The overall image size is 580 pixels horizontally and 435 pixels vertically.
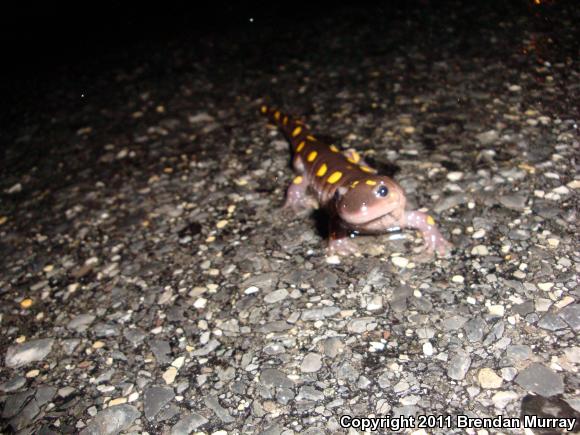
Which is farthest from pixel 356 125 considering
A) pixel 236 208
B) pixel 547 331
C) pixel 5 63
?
pixel 5 63

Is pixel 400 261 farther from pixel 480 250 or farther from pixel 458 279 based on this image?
pixel 480 250

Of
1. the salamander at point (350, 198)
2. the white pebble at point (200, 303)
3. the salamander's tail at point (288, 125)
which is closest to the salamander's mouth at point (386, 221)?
the salamander at point (350, 198)

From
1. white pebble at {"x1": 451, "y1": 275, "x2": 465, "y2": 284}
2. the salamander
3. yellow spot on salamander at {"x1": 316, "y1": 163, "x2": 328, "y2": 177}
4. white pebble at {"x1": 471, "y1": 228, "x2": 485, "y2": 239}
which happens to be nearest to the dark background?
the salamander

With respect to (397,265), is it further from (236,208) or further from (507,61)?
(507,61)

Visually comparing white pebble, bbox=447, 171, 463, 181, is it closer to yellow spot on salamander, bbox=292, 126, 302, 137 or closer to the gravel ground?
the gravel ground

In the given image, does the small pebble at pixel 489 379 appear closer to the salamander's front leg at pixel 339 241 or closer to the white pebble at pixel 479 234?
the white pebble at pixel 479 234

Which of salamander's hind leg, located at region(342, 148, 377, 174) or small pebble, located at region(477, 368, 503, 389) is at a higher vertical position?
salamander's hind leg, located at region(342, 148, 377, 174)

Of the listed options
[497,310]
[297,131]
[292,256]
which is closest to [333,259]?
[292,256]
